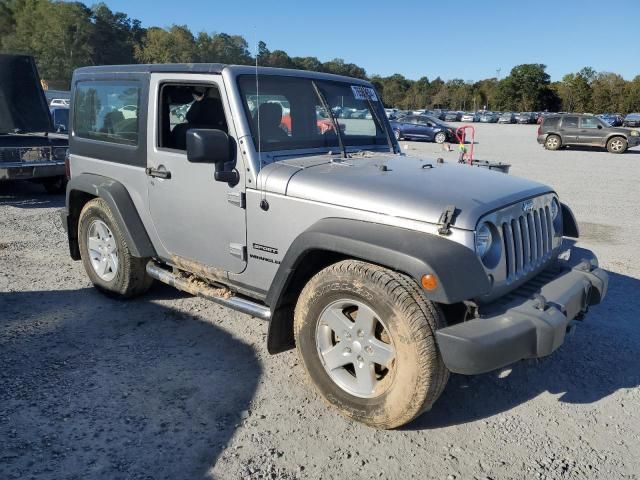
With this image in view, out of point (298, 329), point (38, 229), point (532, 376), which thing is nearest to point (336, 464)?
point (298, 329)

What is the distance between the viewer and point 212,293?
13.2ft

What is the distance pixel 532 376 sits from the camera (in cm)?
380

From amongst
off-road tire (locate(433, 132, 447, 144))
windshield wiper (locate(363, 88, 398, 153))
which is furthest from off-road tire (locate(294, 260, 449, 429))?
off-road tire (locate(433, 132, 447, 144))

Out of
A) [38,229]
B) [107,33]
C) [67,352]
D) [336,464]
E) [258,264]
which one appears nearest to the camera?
[336,464]

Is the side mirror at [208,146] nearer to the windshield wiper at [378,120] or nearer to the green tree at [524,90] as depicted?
the windshield wiper at [378,120]

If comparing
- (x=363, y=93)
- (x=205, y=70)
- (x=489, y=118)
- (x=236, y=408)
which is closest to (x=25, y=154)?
(x=205, y=70)

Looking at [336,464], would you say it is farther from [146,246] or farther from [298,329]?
[146,246]

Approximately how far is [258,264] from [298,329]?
59cm

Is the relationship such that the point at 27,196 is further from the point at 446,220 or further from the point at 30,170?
the point at 446,220

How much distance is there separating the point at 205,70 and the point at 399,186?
169cm

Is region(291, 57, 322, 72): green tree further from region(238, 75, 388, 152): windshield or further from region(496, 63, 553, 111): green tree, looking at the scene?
Answer: region(496, 63, 553, 111): green tree

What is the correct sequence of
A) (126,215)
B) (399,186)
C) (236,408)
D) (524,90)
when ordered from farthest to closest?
(524,90) → (126,215) → (236,408) → (399,186)

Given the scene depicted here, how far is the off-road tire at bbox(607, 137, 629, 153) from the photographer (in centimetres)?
2372

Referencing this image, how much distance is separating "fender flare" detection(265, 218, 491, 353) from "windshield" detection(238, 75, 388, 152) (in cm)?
88
